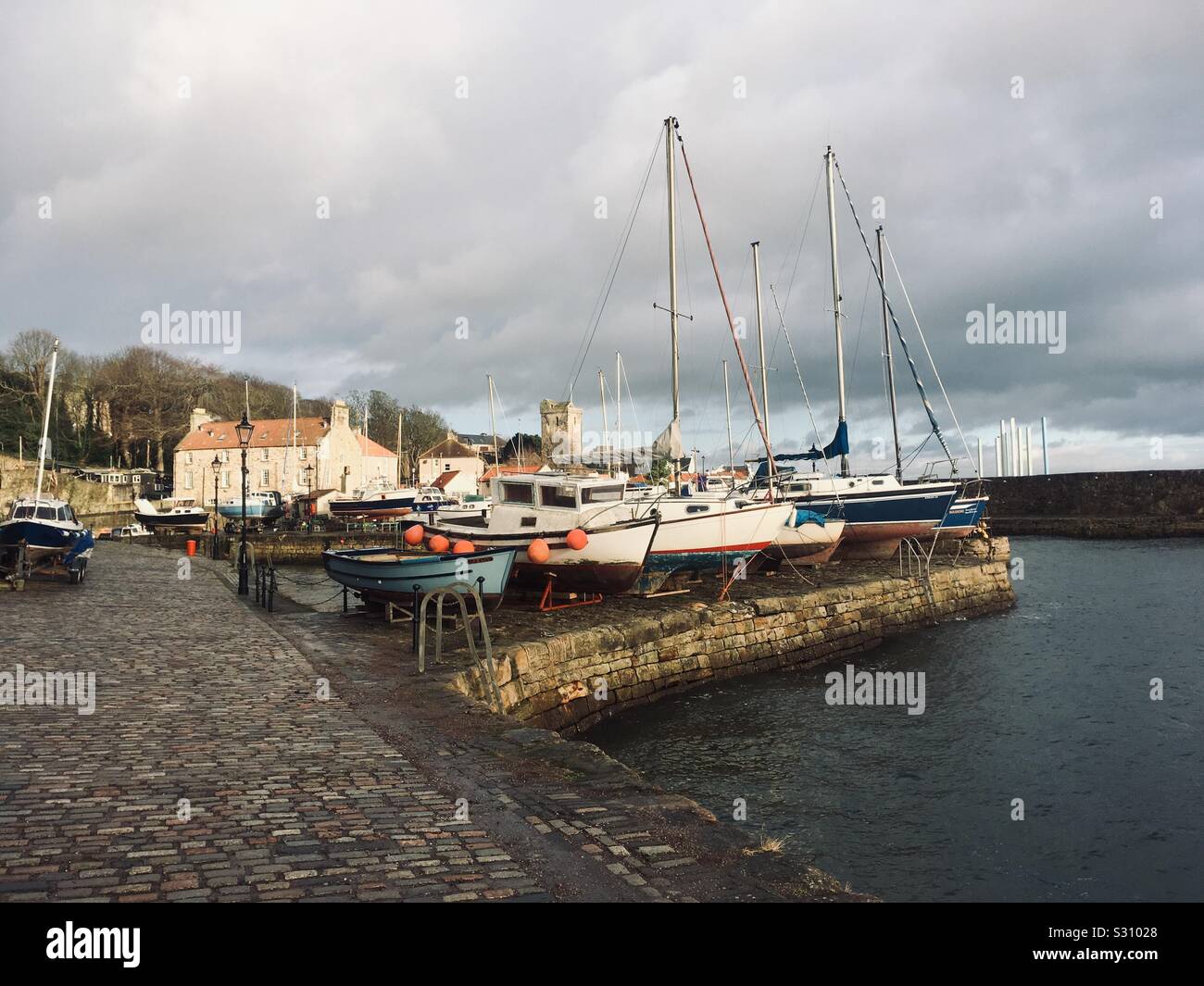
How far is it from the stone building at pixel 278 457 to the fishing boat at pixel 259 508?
8916 mm

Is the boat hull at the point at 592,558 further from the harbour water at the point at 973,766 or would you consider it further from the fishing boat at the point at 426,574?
the harbour water at the point at 973,766

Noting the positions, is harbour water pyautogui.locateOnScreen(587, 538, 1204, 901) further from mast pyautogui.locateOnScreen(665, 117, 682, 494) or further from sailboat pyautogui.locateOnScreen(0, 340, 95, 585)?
sailboat pyautogui.locateOnScreen(0, 340, 95, 585)

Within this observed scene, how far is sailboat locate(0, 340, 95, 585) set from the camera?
20797mm

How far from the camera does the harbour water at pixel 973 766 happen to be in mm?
8461

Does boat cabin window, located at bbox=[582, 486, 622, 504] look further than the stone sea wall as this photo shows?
No

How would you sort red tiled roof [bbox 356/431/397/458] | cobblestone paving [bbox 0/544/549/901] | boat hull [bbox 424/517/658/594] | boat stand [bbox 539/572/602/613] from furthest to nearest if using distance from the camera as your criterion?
1. red tiled roof [bbox 356/431/397/458]
2. boat hull [bbox 424/517/658/594]
3. boat stand [bbox 539/572/602/613]
4. cobblestone paving [bbox 0/544/549/901]

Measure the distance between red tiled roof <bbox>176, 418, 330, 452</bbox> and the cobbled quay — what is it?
65.3m

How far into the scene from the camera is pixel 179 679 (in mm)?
10086

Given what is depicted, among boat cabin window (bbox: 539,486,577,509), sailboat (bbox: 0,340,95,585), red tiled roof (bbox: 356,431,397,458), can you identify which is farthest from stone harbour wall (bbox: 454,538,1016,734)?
red tiled roof (bbox: 356,431,397,458)

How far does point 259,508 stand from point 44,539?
119ft

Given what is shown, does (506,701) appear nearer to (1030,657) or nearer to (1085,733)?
(1085,733)

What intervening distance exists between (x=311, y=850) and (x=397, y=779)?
4.93ft

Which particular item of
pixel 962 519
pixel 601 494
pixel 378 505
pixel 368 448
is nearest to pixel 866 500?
pixel 962 519

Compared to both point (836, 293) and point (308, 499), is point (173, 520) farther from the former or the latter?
point (836, 293)
